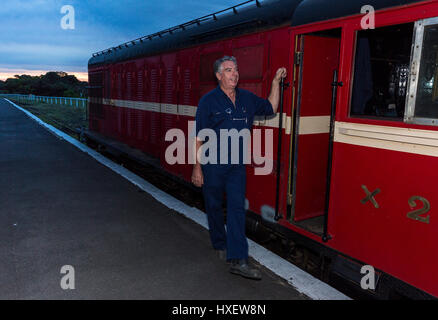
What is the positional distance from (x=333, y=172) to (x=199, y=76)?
3.22 m

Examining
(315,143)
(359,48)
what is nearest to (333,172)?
(315,143)

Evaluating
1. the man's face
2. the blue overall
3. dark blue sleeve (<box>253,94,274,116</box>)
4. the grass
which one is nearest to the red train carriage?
dark blue sleeve (<box>253,94,274,116</box>)

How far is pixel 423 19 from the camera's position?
300 cm

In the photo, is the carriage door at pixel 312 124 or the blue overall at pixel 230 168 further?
the carriage door at pixel 312 124

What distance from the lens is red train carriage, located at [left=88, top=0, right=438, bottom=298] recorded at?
307 cm

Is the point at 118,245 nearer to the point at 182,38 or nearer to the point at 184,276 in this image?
the point at 184,276

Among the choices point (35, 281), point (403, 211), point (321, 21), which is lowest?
point (35, 281)

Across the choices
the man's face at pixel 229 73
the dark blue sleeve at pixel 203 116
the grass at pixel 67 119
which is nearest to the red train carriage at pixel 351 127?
the man's face at pixel 229 73

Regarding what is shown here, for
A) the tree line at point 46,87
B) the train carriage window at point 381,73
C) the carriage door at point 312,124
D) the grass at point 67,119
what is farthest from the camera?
Result: the tree line at point 46,87

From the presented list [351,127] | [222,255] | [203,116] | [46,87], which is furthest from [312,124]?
[46,87]

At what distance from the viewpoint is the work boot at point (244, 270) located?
3.90 metres

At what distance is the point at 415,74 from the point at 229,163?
1.90m

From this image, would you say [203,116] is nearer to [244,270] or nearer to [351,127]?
[351,127]

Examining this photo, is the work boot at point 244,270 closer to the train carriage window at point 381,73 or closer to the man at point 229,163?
the man at point 229,163
